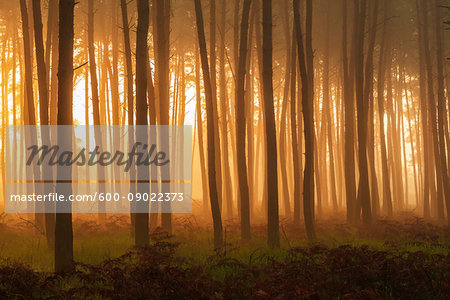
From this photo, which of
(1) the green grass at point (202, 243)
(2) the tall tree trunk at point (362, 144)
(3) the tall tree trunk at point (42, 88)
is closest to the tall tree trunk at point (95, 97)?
(1) the green grass at point (202, 243)

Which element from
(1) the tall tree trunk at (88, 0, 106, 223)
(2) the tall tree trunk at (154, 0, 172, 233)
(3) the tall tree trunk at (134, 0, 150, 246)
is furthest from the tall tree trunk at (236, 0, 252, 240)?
(1) the tall tree trunk at (88, 0, 106, 223)

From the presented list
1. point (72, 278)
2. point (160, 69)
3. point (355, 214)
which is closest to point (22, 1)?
point (160, 69)

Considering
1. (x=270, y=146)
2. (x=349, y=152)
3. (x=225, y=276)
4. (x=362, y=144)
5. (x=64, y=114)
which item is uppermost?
(x=64, y=114)

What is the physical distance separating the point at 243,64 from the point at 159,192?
424cm

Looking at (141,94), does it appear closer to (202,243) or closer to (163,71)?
(163,71)

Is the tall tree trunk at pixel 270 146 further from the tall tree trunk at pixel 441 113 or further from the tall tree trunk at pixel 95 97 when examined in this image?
the tall tree trunk at pixel 441 113

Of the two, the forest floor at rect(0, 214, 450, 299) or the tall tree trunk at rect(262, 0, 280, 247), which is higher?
the tall tree trunk at rect(262, 0, 280, 247)

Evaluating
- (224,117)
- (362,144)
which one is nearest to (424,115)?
(362,144)

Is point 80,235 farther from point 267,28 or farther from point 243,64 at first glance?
point 267,28

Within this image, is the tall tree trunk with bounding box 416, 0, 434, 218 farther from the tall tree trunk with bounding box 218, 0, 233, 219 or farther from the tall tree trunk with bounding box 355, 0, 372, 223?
the tall tree trunk with bounding box 218, 0, 233, 219

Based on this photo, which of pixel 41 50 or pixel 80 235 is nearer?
pixel 41 50

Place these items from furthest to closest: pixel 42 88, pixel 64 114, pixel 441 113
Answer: pixel 441 113
pixel 42 88
pixel 64 114

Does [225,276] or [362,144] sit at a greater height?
[362,144]

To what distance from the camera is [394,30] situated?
18.8 meters
